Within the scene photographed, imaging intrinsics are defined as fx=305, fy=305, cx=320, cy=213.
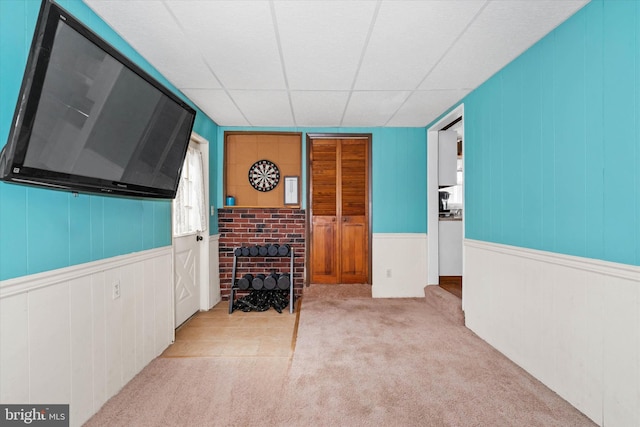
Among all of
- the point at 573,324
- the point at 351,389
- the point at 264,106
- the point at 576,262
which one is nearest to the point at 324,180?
the point at 264,106

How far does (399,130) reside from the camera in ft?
15.0

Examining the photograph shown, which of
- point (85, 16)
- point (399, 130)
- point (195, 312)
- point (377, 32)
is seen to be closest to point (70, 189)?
point (85, 16)

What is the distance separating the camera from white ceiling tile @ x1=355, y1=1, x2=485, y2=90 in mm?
1926

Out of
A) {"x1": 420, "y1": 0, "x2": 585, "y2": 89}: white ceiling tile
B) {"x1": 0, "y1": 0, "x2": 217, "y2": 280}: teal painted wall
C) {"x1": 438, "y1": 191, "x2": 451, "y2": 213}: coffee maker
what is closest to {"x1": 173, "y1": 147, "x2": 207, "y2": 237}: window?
{"x1": 0, "y1": 0, "x2": 217, "y2": 280}: teal painted wall

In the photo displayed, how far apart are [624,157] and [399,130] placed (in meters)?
3.09

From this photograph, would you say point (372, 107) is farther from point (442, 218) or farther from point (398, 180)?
point (442, 218)

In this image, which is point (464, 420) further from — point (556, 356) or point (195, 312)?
point (195, 312)

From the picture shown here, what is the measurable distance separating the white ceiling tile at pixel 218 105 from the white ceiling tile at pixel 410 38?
1542 millimetres

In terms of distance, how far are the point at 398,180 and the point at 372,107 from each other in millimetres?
1282

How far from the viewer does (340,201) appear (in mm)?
4625

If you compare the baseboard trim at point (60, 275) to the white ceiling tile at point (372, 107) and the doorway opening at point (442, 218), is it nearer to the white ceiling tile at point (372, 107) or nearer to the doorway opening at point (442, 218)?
the white ceiling tile at point (372, 107)

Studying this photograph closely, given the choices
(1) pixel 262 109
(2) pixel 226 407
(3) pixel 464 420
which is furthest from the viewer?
(1) pixel 262 109

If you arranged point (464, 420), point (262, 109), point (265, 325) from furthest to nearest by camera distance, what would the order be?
point (262, 109), point (265, 325), point (464, 420)

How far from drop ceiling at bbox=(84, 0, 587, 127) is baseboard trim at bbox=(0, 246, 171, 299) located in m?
1.63
